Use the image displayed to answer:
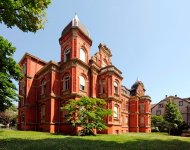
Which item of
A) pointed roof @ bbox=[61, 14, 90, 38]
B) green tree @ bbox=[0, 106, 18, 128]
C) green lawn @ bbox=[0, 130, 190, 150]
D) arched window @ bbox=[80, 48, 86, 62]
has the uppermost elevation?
pointed roof @ bbox=[61, 14, 90, 38]

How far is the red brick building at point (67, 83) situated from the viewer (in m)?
28.2

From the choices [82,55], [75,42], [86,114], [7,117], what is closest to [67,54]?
[82,55]

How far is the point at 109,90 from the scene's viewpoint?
30672 millimetres

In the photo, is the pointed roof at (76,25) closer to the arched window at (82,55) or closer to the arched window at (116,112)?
the arched window at (82,55)

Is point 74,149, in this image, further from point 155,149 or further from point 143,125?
point 143,125

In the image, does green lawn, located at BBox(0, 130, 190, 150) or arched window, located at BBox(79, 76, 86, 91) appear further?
arched window, located at BBox(79, 76, 86, 91)

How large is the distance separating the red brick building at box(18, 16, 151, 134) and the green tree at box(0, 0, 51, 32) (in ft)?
55.6

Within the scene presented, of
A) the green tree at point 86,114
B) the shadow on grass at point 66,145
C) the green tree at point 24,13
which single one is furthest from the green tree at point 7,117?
the green tree at point 24,13

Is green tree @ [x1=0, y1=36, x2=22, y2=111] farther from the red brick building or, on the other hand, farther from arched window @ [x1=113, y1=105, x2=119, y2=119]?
arched window @ [x1=113, y1=105, x2=119, y2=119]

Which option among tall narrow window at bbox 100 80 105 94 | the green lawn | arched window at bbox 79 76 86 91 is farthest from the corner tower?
the green lawn

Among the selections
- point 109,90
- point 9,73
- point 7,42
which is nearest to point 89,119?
point 109,90

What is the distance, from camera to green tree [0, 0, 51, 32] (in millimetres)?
9344

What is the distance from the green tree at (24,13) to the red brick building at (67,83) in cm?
1694

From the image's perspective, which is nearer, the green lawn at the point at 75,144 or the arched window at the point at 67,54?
the green lawn at the point at 75,144
